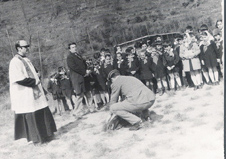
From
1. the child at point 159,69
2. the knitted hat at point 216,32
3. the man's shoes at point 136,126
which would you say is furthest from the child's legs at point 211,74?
the man's shoes at point 136,126

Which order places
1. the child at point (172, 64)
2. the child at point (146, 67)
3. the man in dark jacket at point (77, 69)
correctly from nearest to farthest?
the man in dark jacket at point (77, 69) → the child at point (172, 64) → the child at point (146, 67)

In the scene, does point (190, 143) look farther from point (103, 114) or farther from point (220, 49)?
point (220, 49)

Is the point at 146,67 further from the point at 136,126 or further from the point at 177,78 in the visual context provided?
the point at 136,126

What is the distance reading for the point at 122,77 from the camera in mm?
4656

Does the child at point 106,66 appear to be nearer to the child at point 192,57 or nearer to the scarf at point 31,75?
the child at point 192,57

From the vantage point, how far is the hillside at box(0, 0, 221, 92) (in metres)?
10.1

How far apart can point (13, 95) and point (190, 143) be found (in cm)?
290

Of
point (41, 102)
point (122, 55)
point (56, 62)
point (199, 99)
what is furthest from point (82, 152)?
point (56, 62)

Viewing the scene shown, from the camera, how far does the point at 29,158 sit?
166 inches

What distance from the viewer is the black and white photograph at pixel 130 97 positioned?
398cm

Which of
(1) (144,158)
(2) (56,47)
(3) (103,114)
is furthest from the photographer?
(2) (56,47)

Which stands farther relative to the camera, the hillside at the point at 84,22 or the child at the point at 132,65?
the hillside at the point at 84,22

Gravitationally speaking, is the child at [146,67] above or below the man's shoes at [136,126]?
above

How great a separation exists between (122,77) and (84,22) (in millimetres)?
8460
